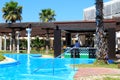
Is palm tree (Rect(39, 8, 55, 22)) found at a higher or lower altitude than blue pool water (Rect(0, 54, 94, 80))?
higher

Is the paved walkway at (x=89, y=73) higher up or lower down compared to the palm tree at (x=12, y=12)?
lower down

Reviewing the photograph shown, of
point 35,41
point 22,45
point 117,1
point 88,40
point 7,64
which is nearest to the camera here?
point 7,64

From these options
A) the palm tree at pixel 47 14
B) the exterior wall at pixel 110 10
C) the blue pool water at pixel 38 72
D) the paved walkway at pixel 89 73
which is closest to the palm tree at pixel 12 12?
the palm tree at pixel 47 14

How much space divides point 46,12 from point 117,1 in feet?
51.3

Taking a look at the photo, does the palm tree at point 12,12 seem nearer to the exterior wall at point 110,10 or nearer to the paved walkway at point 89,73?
the exterior wall at point 110,10

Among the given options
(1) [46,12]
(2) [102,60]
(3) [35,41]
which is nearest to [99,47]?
(2) [102,60]

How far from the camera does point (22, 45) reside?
167 ft

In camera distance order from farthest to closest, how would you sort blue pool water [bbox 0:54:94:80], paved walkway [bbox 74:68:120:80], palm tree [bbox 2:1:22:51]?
1. palm tree [bbox 2:1:22:51]
2. blue pool water [bbox 0:54:94:80]
3. paved walkway [bbox 74:68:120:80]

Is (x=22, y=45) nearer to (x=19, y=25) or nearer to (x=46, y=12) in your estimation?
(x=46, y=12)

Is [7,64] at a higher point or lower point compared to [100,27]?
lower

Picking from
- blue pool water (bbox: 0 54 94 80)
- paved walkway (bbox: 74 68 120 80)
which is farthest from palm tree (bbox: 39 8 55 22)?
paved walkway (bbox: 74 68 120 80)

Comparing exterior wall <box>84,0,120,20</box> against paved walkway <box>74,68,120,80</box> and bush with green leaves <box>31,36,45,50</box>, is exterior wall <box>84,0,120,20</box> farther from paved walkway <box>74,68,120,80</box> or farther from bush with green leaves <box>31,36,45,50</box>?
paved walkway <box>74,68,120,80</box>

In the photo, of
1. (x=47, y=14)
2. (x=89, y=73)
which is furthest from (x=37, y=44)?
(x=89, y=73)

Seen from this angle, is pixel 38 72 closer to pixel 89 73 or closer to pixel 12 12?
pixel 89 73
